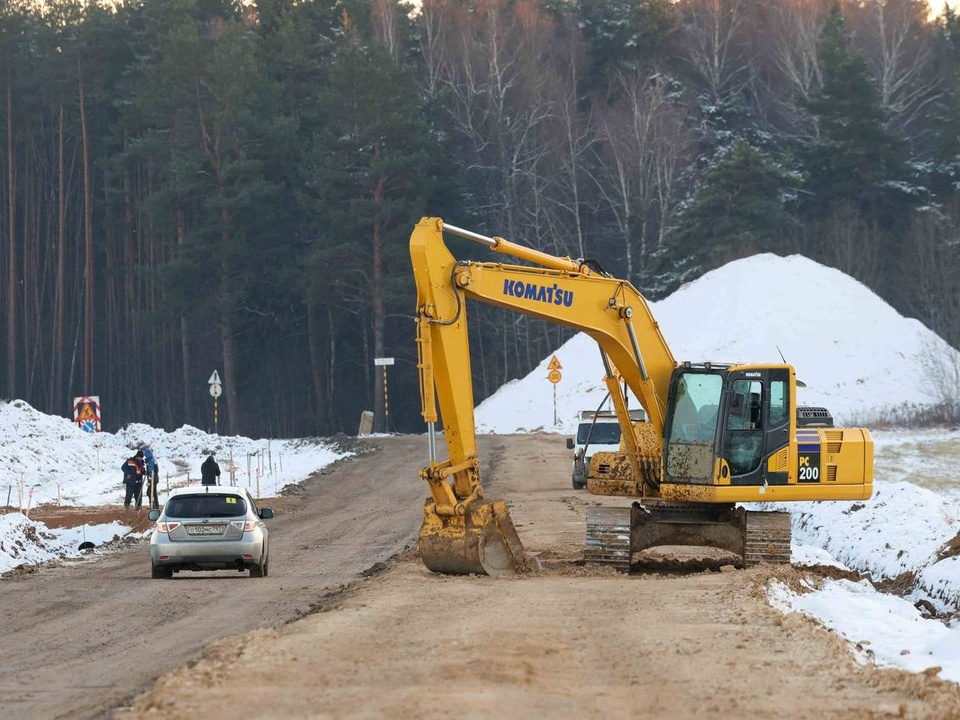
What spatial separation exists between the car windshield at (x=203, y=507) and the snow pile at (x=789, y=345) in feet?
118

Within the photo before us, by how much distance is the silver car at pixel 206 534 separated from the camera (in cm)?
2347

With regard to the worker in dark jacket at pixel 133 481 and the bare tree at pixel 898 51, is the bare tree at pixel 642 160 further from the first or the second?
the worker in dark jacket at pixel 133 481

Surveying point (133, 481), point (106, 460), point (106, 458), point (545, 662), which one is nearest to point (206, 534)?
point (545, 662)

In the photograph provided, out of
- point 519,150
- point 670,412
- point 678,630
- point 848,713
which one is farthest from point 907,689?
point 519,150

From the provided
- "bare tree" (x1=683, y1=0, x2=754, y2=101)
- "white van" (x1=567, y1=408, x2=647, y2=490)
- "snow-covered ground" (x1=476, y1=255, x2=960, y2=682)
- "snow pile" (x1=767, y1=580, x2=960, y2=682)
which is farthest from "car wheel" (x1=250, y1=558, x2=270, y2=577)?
"bare tree" (x1=683, y1=0, x2=754, y2=101)

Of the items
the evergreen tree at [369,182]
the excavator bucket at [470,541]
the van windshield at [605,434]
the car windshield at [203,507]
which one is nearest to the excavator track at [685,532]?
the excavator bucket at [470,541]

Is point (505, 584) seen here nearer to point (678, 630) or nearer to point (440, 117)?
point (678, 630)

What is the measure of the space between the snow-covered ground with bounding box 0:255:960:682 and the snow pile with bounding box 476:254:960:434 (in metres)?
0.07

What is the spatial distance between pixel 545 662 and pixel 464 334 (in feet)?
25.0

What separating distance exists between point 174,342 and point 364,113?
24.0 meters

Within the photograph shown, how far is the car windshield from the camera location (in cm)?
2359

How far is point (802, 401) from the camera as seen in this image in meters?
59.3

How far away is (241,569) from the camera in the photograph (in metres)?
24.0

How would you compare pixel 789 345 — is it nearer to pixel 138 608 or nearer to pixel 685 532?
pixel 685 532
